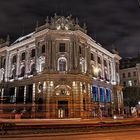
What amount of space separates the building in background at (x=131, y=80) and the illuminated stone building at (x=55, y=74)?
14343 mm

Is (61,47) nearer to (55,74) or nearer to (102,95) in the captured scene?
(55,74)

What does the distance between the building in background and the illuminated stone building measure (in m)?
14.3

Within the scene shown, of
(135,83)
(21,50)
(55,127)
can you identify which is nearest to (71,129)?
(55,127)

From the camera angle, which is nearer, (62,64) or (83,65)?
(62,64)

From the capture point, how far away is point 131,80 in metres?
76.6

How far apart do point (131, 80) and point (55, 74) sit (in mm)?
41118

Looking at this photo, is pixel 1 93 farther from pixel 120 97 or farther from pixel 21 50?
pixel 120 97

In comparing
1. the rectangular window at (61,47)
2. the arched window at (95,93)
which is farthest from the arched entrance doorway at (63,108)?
the arched window at (95,93)

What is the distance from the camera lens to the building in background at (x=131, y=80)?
7006 cm

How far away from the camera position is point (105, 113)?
54656 mm

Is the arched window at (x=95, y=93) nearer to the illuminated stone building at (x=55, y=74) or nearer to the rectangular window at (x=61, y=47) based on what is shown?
the illuminated stone building at (x=55, y=74)

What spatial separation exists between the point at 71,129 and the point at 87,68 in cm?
3185

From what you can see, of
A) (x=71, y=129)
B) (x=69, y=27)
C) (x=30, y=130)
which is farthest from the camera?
(x=69, y=27)

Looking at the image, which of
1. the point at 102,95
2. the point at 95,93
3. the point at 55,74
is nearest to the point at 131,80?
the point at 102,95
